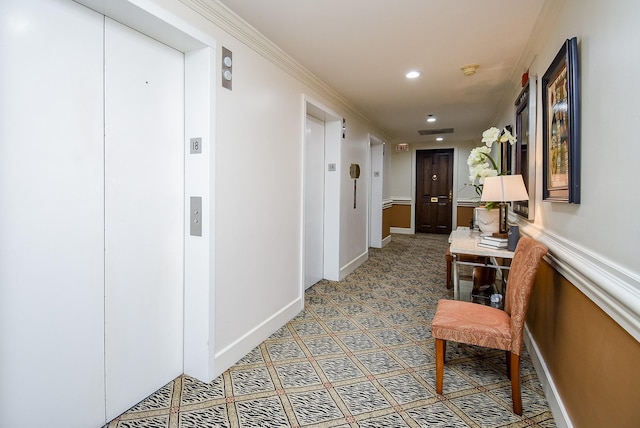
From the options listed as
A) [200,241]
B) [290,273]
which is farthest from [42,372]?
[290,273]

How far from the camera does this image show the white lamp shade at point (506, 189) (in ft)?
7.59

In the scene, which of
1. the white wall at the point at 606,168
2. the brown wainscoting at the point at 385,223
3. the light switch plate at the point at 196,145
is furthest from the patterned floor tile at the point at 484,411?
the brown wainscoting at the point at 385,223

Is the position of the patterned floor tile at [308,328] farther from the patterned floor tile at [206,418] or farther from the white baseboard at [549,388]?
the white baseboard at [549,388]

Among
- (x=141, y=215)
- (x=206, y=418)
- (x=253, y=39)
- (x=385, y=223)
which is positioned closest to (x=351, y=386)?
(x=206, y=418)

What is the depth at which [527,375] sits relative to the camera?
6.98ft

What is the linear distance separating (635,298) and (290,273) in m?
2.48

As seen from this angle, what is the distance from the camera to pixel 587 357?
1.37 metres

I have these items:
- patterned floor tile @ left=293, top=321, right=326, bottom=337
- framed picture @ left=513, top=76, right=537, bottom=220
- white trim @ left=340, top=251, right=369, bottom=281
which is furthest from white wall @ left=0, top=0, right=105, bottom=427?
white trim @ left=340, top=251, right=369, bottom=281

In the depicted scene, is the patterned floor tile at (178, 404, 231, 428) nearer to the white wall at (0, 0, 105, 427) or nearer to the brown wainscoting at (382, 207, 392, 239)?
the white wall at (0, 0, 105, 427)

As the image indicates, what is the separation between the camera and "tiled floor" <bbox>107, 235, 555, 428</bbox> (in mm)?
1719

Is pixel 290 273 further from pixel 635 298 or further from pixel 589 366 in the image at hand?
pixel 635 298

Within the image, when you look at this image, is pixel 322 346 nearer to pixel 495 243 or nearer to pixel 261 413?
pixel 261 413

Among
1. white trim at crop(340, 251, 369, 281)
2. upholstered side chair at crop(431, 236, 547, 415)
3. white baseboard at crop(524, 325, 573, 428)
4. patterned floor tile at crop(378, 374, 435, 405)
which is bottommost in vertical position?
patterned floor tile at crop(378, 374, 435, 405)

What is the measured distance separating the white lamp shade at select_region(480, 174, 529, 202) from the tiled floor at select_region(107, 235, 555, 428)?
116 centimetres
